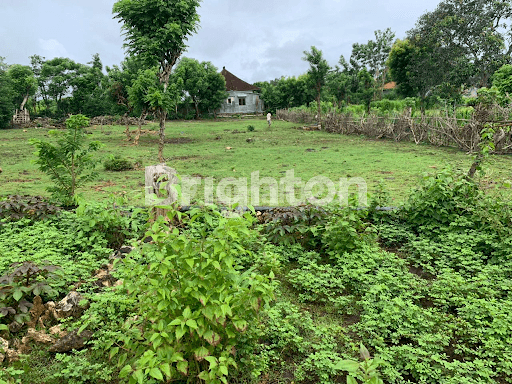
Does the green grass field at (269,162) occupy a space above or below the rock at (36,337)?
above

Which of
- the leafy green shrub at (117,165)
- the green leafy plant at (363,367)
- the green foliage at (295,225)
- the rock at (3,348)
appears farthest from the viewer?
the leafy green shrub at (117,165)

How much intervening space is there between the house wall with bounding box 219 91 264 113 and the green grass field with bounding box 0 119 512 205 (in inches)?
1009

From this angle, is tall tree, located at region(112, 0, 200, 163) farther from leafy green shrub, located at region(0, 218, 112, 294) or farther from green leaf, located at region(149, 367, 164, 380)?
green leaf, located at region(149, 367, 164, 380)

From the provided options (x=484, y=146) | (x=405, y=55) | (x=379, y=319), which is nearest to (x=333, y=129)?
(x=405, y=55)

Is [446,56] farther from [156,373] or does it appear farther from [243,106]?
[156,373]

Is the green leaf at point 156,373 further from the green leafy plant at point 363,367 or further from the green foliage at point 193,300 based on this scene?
the green leafy plant at point 363,367

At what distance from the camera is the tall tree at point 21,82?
27.2 meters

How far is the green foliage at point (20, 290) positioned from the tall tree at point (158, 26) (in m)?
7.69

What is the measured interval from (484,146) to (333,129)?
16683mm

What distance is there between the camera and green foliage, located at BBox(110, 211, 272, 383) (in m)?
1.87

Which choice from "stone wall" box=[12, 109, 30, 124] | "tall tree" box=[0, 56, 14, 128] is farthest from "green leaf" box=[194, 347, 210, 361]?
"stone wall" box=[12, 109, 30, 124]

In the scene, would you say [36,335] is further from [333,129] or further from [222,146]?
[333,129]

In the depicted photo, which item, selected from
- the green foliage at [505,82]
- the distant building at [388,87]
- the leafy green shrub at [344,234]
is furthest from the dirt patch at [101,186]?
the distant building at [388,87]

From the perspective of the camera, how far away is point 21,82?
2739 cm
